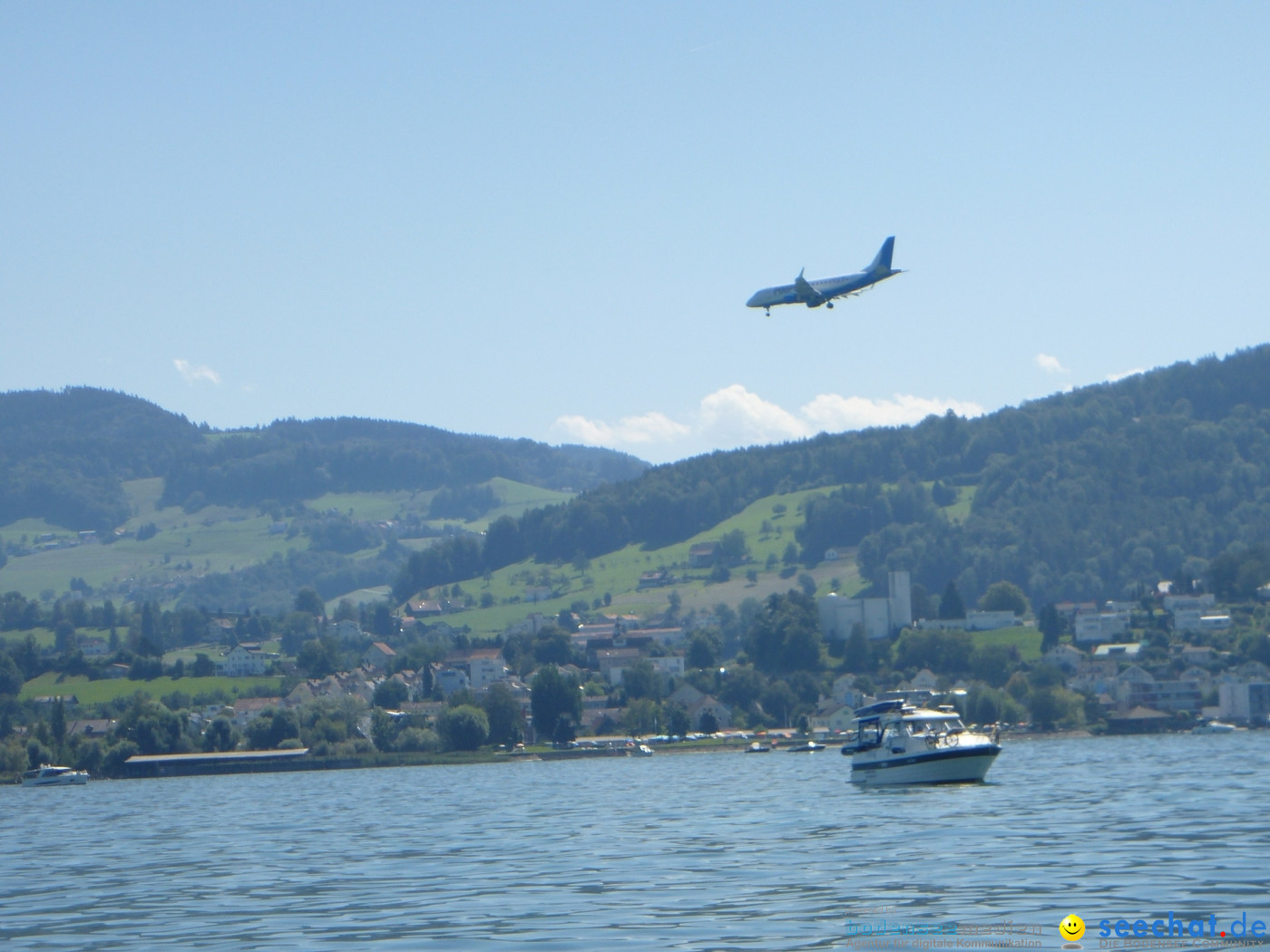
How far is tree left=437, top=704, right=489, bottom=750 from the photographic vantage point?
120000 millimetres

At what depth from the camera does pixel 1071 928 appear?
956 inches

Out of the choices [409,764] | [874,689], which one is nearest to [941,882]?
[409,764]

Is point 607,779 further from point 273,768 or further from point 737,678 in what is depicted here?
point 737,678

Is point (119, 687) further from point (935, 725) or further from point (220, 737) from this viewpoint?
point (935, 725)

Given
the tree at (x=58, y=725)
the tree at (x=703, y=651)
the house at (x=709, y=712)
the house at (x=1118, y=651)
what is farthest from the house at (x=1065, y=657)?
the tree at (x=58, y=725)

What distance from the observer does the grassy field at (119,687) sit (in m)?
144

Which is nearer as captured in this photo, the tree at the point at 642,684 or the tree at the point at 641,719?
the tree at the point at 641,719

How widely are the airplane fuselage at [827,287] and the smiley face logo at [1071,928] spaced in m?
61.7

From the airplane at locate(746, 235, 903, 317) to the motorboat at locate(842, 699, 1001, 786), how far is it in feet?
79.7

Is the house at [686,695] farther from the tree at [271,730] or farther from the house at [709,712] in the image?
the tree at [271,730]

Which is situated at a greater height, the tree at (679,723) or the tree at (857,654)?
the tree at (857,654)

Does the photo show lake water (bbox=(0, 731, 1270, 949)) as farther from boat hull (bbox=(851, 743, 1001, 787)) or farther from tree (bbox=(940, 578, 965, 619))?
tree (bbox=(940, 578, 965, 619))

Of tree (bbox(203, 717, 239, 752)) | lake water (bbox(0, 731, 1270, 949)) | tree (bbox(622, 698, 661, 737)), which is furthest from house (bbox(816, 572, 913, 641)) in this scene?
lake water (bbox(0, 731, 1270, 949))

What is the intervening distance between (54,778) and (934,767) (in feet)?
217
